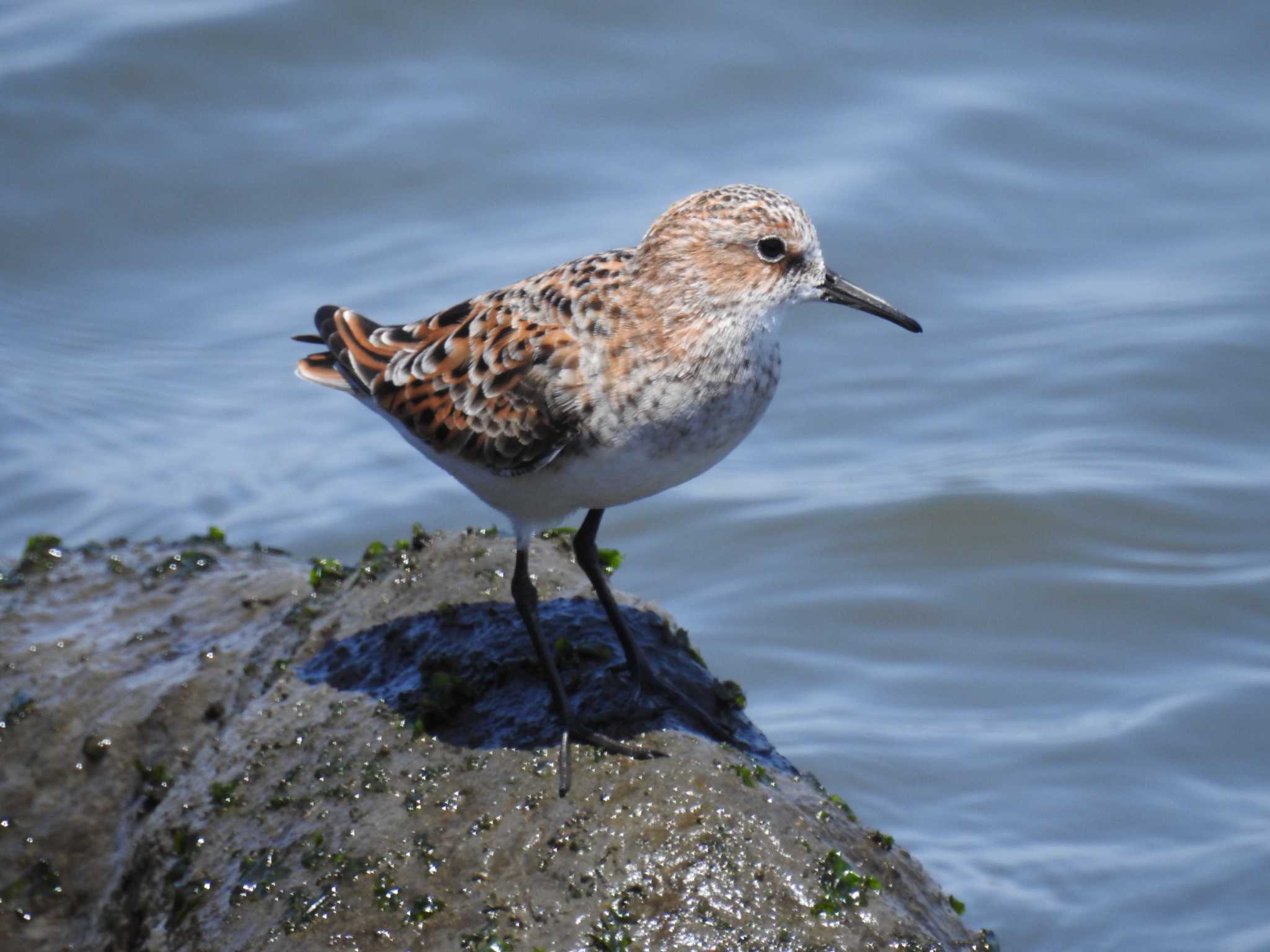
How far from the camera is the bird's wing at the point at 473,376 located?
20.1 ft

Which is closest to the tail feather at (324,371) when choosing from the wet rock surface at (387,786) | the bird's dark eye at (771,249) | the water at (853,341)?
the wet rock surface at (387,786)

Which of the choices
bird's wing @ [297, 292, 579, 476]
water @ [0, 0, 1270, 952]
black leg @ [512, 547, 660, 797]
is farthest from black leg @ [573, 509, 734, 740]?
water @ [0, 0, 1270, 952]

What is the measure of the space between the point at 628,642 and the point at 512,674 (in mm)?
483

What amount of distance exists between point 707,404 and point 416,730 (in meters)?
1.65

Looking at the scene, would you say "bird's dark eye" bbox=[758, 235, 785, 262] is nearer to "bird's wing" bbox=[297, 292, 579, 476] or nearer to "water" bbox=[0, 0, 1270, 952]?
"bird's wing" bbox=[297, 292, 579, 476]

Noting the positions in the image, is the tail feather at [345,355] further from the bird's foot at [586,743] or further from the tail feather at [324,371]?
the bird's foot at [586,743]

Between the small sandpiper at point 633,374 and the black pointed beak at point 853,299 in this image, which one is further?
the black pointed beak at point 853,299

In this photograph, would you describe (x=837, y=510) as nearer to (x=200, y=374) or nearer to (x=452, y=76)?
(x=200, y=374)

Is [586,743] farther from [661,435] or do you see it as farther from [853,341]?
[853,341]

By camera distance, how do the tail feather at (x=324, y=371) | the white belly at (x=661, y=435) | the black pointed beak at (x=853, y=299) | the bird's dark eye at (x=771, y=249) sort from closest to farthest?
the white belly at (x=661, y=435), the bird's dark eye at (x=771, y=249), the black pointed beak at (x=853, y=299), the tail feather at (x=324, y=371)

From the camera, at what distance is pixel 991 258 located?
13.4 m

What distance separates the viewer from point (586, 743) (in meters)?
5.72

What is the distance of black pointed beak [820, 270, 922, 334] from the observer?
6.25 meters

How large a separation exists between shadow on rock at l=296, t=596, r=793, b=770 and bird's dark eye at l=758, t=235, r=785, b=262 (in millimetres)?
1657
